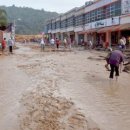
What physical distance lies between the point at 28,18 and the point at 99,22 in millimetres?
118233

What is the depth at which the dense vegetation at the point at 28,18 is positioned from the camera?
14975cm

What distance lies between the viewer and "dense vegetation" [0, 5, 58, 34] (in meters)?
150

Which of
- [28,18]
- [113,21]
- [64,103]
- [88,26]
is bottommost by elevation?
[64,103]

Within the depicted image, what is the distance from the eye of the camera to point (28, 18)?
16975 centimetres

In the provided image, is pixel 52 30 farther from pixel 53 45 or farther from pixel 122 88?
pixel 122 88

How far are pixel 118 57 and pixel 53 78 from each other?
3.20 metres

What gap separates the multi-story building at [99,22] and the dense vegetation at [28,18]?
5911 centimetres

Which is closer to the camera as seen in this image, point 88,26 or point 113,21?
point 113,21

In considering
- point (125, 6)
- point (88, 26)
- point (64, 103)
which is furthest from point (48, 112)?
point (88, 26)

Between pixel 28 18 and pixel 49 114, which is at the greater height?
pixel 28 18

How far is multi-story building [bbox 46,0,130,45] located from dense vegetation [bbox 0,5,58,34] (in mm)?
59113

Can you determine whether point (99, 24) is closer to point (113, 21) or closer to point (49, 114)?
point (113, 21)

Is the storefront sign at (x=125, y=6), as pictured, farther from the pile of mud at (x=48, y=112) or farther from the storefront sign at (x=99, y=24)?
the pile of mud at (x=48, y=112)

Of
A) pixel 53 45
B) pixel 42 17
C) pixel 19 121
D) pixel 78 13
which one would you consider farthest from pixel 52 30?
pixel 19 121
